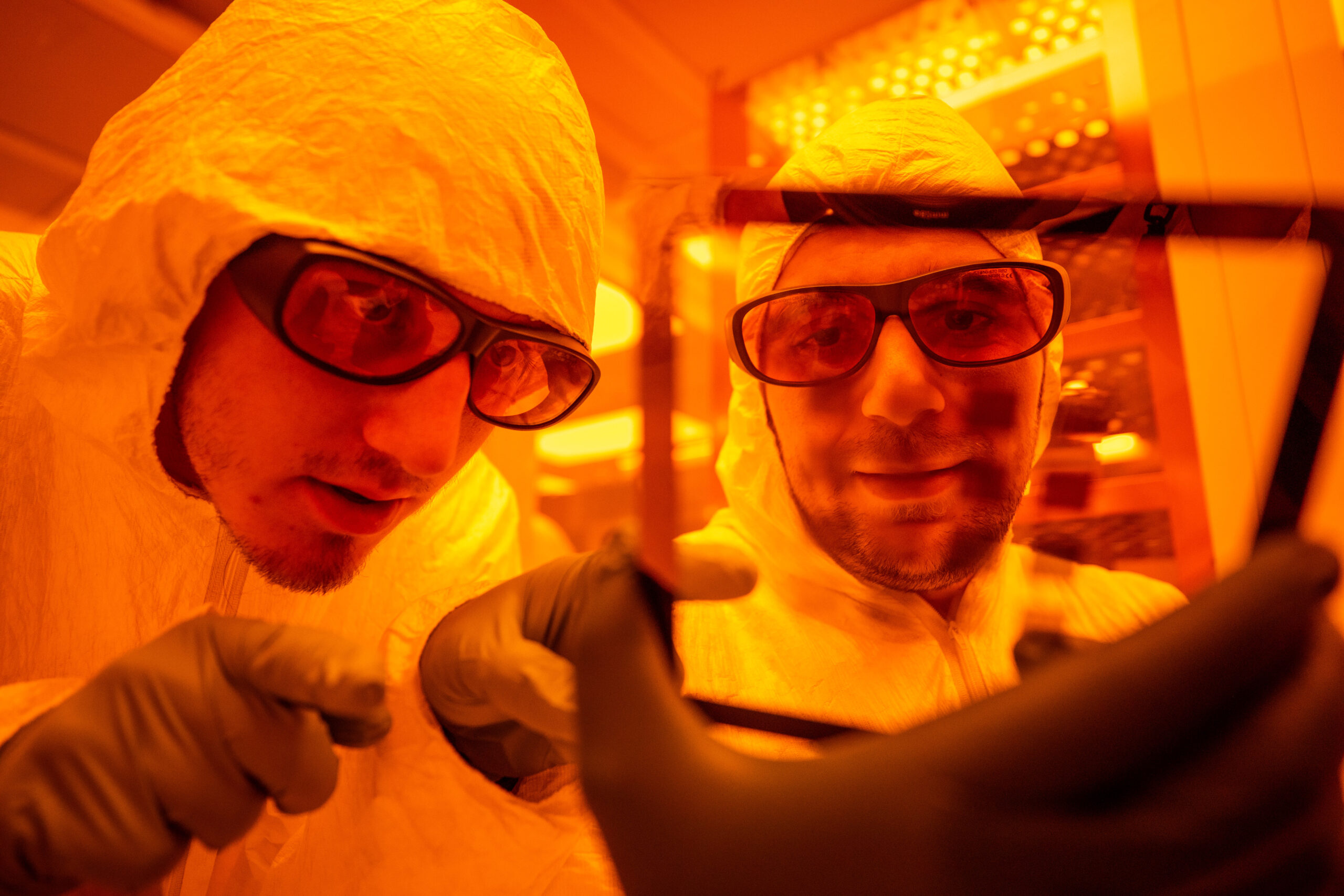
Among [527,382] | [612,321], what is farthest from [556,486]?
[527,382]

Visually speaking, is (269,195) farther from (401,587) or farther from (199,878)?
(199,878)

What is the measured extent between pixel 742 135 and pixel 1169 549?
1.28 ft

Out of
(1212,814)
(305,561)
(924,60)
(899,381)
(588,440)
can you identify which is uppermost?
(924,60)

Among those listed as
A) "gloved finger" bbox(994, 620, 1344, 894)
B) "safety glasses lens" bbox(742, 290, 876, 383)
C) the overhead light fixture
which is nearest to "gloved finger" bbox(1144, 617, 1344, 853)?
"gloved finger" bbox(994, 620, 1344, 894)

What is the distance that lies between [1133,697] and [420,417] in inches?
19.1

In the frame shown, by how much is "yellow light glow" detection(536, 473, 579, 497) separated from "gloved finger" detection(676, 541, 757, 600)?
3.63ft

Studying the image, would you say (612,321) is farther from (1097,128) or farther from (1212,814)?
(1212,814)

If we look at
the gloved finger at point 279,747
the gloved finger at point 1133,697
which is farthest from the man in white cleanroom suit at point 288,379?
the gloved finger at point 1133,697

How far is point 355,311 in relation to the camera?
0.52 m

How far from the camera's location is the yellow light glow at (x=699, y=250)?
42 cm

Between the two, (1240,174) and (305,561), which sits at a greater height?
(1240,174)

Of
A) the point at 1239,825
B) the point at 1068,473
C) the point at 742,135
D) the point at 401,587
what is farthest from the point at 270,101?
the point at 1239,825

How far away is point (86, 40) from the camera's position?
1.04 m

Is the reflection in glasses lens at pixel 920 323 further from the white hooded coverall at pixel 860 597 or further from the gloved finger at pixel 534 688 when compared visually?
the gloved finger at pixel 534 688
